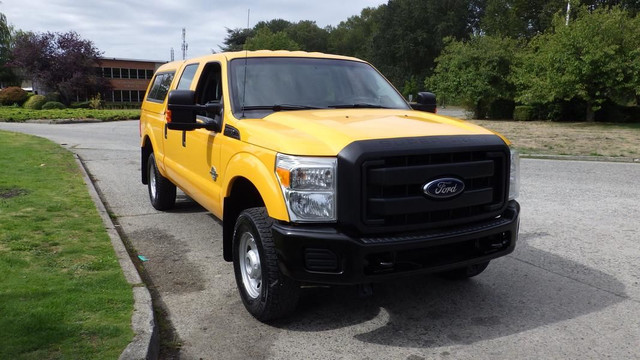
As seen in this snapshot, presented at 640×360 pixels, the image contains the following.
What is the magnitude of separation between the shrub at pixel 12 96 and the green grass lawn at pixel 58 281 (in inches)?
1677

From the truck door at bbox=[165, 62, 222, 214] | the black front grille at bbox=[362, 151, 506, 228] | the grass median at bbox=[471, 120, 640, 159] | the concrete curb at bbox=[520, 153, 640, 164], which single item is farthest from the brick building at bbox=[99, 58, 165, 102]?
the black front grille at bbox=[362, 151, 506, 228]

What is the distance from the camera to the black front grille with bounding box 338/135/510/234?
346 cm

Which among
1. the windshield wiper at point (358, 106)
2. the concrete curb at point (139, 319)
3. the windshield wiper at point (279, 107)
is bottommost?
the concrete curb at point (139, 319)

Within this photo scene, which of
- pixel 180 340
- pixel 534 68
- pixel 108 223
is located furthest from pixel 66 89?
pixel 180 340

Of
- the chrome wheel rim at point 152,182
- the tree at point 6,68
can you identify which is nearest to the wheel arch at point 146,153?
the chrome wheel rim at point 152,182

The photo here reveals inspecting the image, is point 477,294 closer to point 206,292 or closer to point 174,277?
point 206,292

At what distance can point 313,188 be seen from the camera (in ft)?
11.5

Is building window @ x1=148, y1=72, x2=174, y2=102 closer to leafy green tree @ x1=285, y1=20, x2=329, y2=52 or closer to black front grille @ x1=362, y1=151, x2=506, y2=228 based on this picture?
black front grille @ x1=362, y1=151, x2=506, y2=228

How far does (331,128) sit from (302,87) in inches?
52.5

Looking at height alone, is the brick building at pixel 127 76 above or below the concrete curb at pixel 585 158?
above

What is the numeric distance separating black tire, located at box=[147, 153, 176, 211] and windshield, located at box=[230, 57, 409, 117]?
2.94 meters

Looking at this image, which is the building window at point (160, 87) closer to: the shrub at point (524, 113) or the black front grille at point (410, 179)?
the black front grille at point (410, 179)

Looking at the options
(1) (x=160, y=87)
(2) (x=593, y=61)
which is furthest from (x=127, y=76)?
(1) (x=160, y=87)

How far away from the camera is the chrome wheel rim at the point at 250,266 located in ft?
13.6
